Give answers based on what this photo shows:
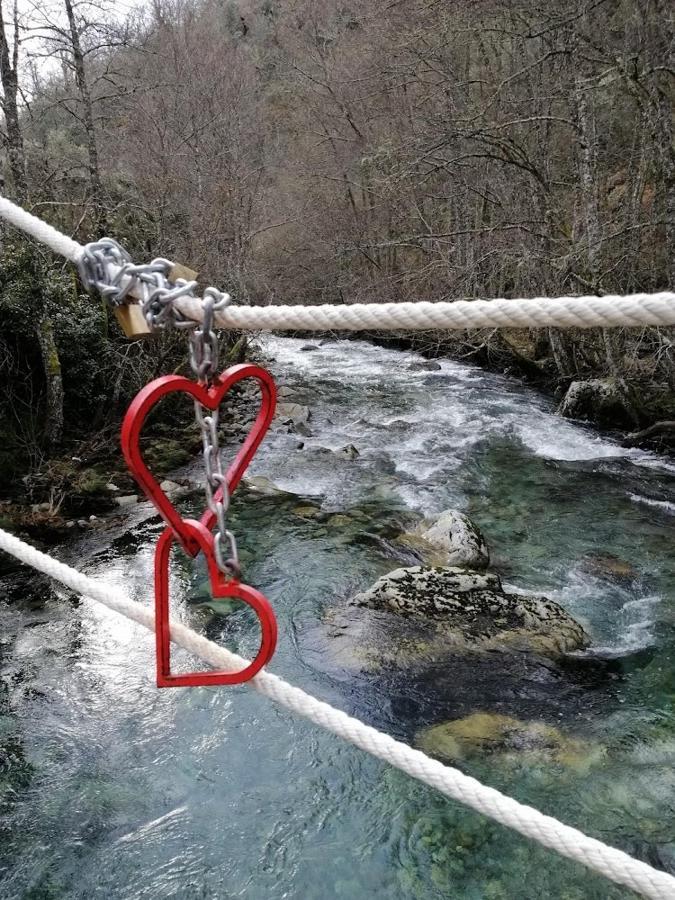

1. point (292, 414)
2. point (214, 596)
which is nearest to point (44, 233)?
point (214, 596)

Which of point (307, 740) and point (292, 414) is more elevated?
point (292, 414)

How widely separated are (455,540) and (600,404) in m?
4.43

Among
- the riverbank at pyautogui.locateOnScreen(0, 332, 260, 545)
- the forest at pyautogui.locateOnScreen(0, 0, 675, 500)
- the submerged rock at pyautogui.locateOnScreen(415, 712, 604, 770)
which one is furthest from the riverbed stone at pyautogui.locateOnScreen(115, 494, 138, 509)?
the submerged rock at pyautogui.locateOnScreen(415, 712, 604, 770)

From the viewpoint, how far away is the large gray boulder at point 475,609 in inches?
149

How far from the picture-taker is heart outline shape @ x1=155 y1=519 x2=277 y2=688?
91cm

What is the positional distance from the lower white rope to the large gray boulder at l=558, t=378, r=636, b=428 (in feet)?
25.7

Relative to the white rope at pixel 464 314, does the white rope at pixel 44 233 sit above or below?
above

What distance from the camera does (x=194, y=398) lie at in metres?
0.89

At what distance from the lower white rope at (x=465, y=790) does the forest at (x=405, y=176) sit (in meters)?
5.59

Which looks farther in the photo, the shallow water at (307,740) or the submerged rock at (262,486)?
the submerged rock at (262,486)

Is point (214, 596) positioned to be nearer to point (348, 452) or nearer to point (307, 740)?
point (307, 740)

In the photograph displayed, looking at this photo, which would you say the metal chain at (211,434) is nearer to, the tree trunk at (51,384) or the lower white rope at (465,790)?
the lower white rope at (465,790)

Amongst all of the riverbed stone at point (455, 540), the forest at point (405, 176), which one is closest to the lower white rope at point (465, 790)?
the riverbed stone at point (455, 540)

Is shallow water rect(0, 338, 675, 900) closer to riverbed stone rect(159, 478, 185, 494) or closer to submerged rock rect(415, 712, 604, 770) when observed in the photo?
submerged rock rect(415, 712, 604, 770)
